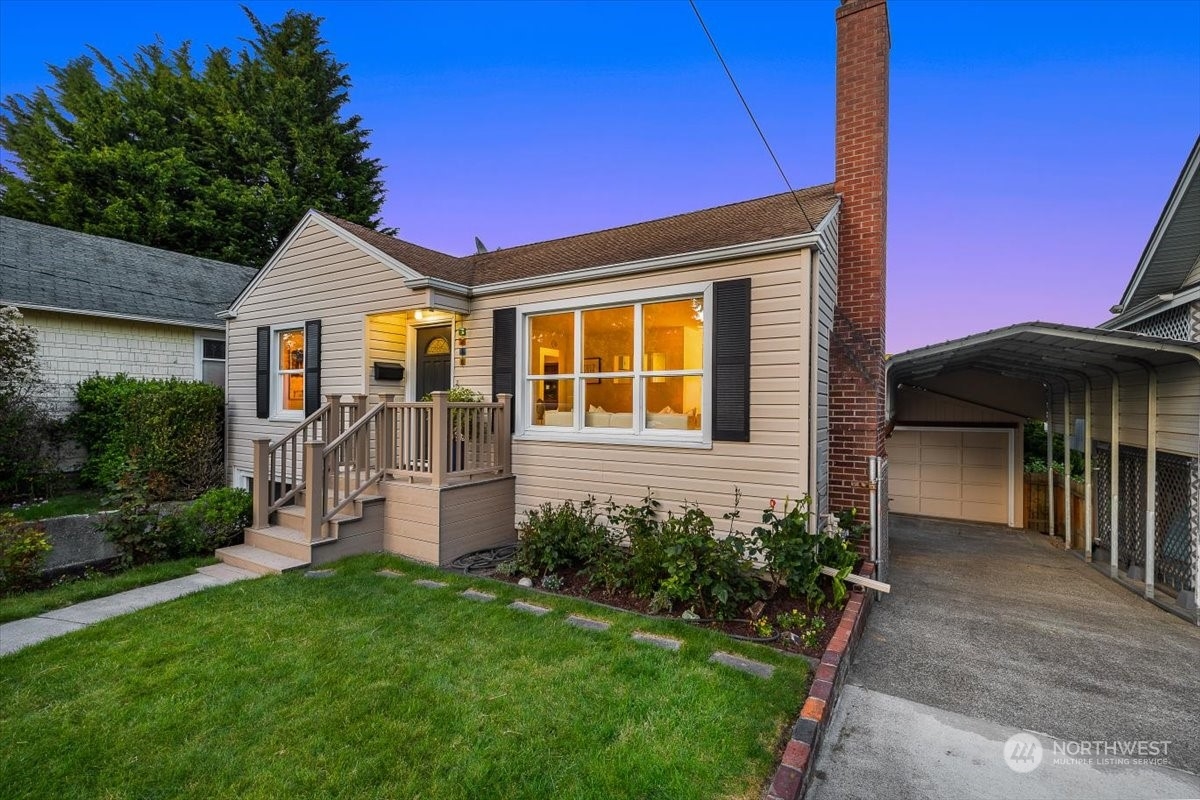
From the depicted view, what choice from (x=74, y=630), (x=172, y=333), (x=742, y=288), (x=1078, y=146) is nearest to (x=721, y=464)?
(x=742, y=288)

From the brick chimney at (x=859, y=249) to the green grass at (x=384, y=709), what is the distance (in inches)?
119

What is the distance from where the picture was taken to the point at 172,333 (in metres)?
10.8

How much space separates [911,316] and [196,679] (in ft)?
86.2

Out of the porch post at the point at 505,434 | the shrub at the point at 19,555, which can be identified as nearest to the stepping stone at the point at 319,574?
the porch post at the point at 505,434

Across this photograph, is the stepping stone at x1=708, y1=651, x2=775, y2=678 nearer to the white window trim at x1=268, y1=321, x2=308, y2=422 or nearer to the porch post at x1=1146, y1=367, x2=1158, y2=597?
the porch post at x1=1146, y1=367, x2=1158, y2=597

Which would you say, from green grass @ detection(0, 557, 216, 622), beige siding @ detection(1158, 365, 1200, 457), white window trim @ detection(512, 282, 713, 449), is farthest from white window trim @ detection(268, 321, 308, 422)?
beige siding @ detection(1158, 365, 1200, 457)

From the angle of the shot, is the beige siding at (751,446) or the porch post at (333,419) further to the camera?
the porch post at (333,419)

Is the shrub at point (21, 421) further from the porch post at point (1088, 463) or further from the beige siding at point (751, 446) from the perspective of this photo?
the porch post at point (1088, 463)

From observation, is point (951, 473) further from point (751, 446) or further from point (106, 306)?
point (106, 306)

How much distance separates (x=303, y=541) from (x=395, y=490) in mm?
1067

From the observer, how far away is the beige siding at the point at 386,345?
7.54 metres

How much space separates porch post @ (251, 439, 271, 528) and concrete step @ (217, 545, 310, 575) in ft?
1.12

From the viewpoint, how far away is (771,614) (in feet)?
14.0

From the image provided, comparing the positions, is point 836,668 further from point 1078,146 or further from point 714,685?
point 1078,146
